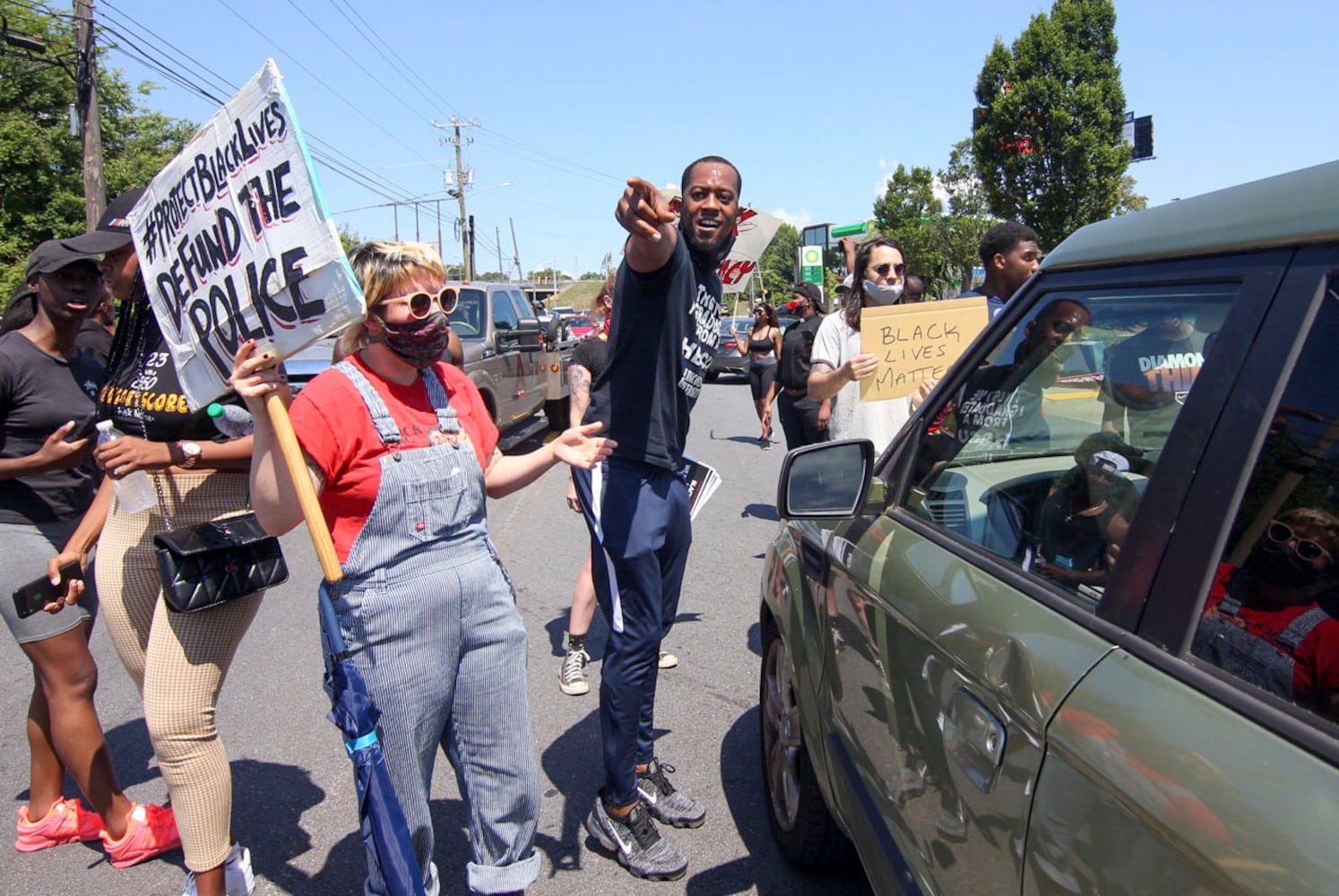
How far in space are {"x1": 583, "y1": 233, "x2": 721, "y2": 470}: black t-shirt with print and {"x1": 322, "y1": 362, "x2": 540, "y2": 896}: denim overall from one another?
57 centimetres

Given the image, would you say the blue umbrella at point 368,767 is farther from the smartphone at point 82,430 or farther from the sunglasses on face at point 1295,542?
the sunglasses on face at point 1295,542

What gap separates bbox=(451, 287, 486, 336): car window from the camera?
32.3 feet

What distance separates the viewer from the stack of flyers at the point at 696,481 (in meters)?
3.06

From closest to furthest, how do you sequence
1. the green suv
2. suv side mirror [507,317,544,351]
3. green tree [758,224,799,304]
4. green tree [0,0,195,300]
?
the green suv → suv side mirror [507,317,544,351] → green tree [0,0,195,300] → green tree [758,224,799,304]

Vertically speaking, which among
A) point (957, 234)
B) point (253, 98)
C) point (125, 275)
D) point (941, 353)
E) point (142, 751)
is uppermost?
point (957, 234)

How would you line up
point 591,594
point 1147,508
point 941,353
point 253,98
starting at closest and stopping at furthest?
point 1147,508 → point 253,98 → point 941,353 → point 591,594

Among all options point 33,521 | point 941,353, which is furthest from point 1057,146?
point 33,521

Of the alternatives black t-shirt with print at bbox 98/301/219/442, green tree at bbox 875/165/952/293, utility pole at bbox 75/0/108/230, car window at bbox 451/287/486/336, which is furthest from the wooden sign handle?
green tree at bbox 875/165/952/293

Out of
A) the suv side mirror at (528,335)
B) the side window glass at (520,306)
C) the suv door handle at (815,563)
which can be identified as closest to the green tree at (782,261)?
the side window glass at (520,306)

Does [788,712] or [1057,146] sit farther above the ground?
[1057,146]

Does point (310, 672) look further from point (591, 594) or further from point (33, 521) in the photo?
point (33, 521)

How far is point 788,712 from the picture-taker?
9.53 ft

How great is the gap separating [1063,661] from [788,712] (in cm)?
164

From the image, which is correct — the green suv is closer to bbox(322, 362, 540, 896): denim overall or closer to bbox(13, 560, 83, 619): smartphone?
bbox(322, 362, 540, 896): denim overall
